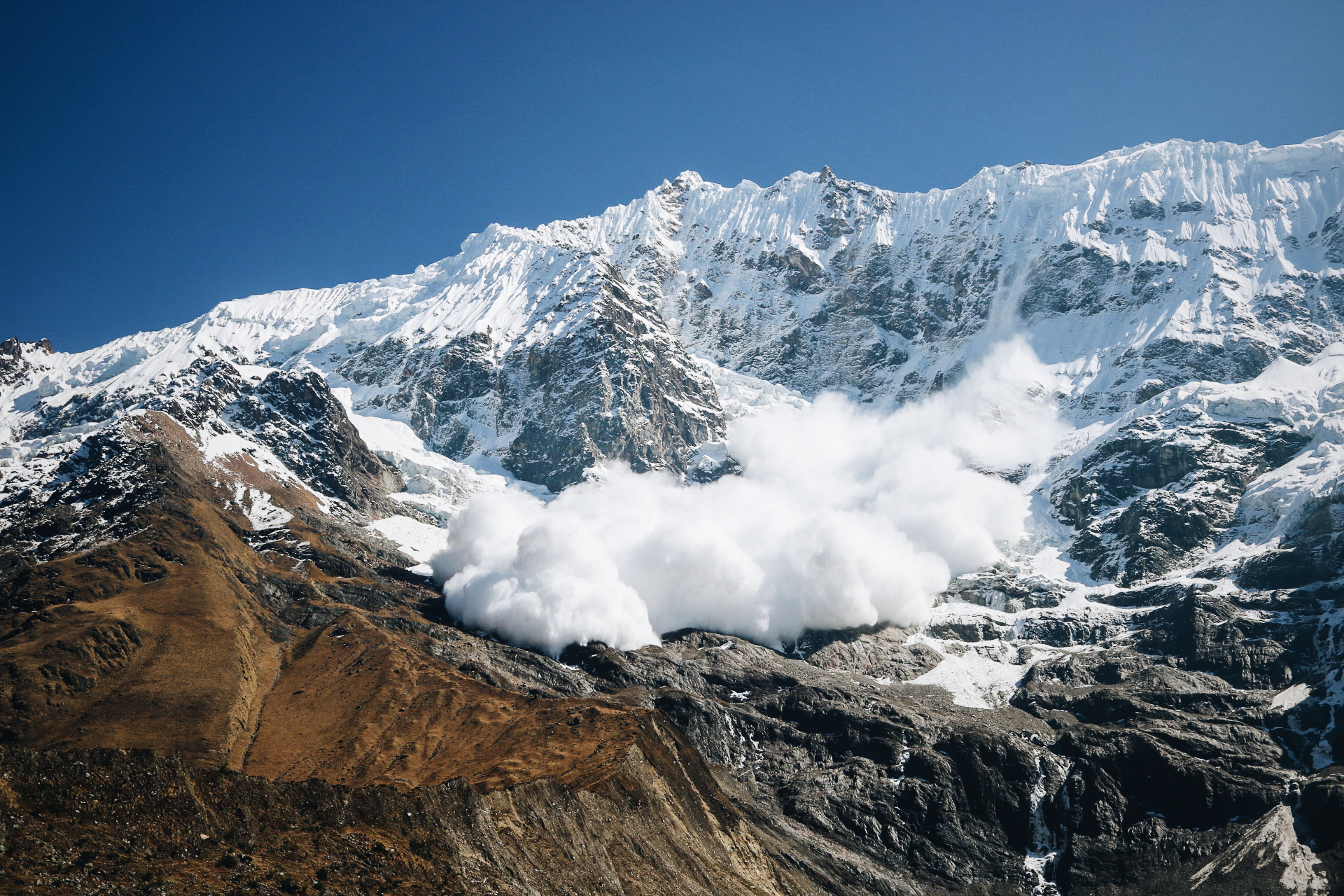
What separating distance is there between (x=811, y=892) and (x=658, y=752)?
37226 millimetres

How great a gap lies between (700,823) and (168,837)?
107 m

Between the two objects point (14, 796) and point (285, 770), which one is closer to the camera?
point (14, 796)

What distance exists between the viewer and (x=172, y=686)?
190 meters

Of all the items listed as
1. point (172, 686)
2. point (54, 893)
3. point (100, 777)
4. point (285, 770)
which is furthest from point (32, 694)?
point (54, 893)

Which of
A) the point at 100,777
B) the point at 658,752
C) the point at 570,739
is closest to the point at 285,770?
the point at 570,739

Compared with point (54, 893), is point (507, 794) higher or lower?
lower

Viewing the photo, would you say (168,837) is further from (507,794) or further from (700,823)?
(700,823)

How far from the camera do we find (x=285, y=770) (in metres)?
172

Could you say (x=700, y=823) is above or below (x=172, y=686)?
below

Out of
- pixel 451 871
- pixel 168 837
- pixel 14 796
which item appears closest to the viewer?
pixel 14 796

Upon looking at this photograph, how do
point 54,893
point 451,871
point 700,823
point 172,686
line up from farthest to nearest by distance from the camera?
point 172,686 < point 700,823 < point 451,871 < point 54,893

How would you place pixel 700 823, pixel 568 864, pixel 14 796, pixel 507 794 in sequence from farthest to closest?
1. pixel 700 823
2. pixel 507 794
3. pixel 568 864
4. pixel 14 796

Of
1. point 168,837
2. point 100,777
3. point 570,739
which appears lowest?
point 570,739

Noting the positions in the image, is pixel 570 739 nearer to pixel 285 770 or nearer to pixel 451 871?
pixel 285 770
